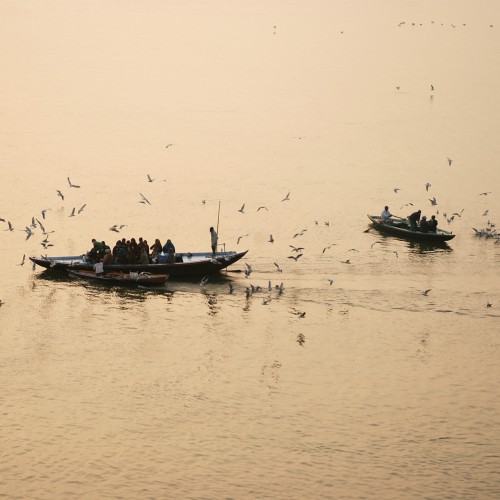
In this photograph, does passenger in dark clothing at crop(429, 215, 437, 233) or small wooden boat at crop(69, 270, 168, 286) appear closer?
small wooden boat at crop(69, 270, 168, 286)

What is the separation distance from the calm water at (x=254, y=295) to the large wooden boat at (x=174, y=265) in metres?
0.62

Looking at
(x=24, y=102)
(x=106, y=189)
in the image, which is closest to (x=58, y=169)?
(x=106, y=189)

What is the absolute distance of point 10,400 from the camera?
34719mm

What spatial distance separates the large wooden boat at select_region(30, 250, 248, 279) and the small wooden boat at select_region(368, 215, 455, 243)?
1131cm

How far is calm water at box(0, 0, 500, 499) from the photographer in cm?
3216

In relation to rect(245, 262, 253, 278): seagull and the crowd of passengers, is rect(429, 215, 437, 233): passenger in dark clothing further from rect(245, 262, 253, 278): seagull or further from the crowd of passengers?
the crowd of passengers

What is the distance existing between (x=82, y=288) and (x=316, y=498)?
56.5ft

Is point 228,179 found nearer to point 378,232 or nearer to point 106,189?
point 106,189

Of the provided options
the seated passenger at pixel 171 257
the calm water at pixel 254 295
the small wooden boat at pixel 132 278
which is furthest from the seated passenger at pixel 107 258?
the seated passenger at pixel 171 257

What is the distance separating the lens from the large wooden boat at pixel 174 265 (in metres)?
44.2

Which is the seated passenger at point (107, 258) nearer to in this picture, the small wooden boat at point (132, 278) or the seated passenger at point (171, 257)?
the small wooden boat at point (132, 278)

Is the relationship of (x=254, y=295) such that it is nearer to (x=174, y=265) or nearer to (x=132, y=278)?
(x=174, y=265)

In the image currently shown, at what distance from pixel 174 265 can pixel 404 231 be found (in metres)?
14.0

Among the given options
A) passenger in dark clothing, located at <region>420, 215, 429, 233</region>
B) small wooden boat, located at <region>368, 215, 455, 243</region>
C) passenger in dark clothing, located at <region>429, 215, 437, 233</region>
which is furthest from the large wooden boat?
passenger in dark clothing, located at <region>429, 215, 437, 233</region>
